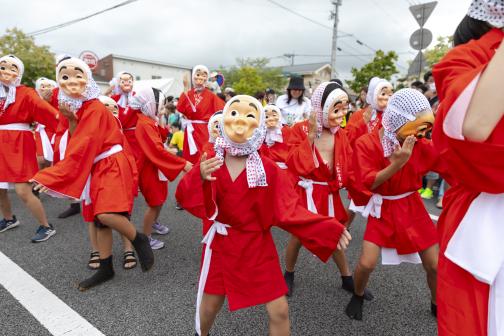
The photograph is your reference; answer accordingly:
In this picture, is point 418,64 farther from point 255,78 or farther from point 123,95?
point 255,78

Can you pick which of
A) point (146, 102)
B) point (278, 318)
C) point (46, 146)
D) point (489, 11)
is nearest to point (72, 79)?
point (146, 102)

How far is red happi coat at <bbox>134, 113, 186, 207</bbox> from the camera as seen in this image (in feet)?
12.0

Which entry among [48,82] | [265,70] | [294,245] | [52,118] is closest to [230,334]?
[294,245]

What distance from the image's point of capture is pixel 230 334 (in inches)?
96.6

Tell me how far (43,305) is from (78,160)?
119 cm

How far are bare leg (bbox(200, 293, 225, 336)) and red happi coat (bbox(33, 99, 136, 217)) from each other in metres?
1.28

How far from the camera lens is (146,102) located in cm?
388

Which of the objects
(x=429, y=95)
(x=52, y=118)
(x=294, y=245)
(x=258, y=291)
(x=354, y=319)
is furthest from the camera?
(x=429, y=95)

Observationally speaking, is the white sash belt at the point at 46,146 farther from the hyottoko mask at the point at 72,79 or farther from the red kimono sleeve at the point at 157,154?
the hyottoko mask at the point at 72,79

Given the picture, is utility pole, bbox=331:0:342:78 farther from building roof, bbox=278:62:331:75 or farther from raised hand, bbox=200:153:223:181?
building roof, bbox=278:62:331:75

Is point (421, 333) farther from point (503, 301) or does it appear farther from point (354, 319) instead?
point (503, 301)

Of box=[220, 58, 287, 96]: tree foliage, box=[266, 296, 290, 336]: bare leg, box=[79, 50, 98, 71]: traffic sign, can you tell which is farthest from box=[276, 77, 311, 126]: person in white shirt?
box=[220, 58, 287, 96]: tree foliage

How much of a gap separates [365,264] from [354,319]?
47 centimetres

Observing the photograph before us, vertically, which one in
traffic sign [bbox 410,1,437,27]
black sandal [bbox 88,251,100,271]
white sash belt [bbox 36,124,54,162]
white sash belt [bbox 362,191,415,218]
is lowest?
black sandal [bbox 88,251,100,271]
